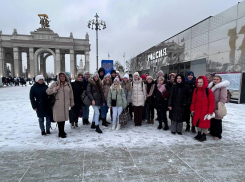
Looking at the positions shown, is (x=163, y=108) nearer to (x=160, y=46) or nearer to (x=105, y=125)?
(x=105, y=125)

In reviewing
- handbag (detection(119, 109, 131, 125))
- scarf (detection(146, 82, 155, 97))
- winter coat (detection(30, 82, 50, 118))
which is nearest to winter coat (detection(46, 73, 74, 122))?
winter coat (detection(30, 82, 50, 118))

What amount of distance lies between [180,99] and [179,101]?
0.07 metres

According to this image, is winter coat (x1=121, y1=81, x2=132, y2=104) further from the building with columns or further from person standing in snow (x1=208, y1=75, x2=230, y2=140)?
the building with columns

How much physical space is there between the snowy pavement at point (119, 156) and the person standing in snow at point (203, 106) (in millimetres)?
459

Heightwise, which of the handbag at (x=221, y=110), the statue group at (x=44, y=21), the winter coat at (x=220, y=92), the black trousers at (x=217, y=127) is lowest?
the black trousers at (x=217, y=127)

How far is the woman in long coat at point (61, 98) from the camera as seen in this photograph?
4.22m

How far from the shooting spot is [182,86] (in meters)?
4.52

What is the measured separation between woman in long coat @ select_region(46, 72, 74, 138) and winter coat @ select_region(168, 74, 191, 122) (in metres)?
3.15

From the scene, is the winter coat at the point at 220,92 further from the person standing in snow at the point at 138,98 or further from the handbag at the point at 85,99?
the handbag at the point at 85,99

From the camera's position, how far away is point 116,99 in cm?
511

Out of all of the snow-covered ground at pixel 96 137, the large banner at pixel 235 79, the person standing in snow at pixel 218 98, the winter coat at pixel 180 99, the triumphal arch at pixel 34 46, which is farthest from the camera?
the triumphal arch at pixel 34 46

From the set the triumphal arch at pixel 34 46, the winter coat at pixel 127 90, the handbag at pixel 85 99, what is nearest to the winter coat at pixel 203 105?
the winter coat at pixel 127 90

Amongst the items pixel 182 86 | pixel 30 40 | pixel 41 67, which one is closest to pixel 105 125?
pixel 182 86

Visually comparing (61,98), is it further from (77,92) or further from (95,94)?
(95,94)
